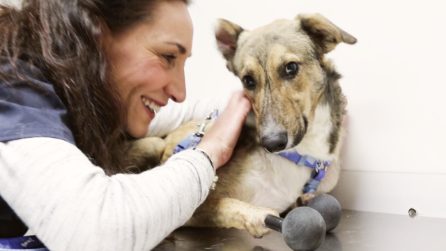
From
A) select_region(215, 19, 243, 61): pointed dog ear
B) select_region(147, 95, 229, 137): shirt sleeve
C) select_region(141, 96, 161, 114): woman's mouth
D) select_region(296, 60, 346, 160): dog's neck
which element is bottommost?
select_region(147, 95, 229, 137): shirt sleeve

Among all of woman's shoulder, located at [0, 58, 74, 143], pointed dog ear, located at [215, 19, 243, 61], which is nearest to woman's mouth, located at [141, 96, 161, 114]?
woman's shoulder, located at [0, 58, 74, 143]

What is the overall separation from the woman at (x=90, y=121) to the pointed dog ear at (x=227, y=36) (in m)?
0.44

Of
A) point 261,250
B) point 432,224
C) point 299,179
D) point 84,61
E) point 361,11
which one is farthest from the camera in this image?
point 361,11

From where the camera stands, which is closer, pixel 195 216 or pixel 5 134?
pixel 5 134

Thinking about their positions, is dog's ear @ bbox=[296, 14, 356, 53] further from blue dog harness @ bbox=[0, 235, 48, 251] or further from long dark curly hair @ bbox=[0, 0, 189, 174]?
blue dog harness @ bbox=[0, 235, 48, 251]

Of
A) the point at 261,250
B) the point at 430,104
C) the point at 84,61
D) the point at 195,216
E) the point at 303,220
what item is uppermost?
the point at 84,61

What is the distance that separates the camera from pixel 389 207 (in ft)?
4.83

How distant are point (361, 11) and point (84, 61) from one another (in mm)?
1001

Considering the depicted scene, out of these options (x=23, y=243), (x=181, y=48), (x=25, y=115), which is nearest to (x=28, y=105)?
(x=25, y=115)

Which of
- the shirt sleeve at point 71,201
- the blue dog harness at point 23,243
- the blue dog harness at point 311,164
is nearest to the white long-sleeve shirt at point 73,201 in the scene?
the shirt sleeve at point 71,201

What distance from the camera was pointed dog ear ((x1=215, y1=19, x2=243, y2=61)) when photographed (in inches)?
59.9

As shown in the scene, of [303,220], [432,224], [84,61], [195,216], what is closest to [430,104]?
[432,224]

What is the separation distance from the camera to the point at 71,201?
720 mm

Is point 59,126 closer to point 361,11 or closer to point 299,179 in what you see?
point 299,179
